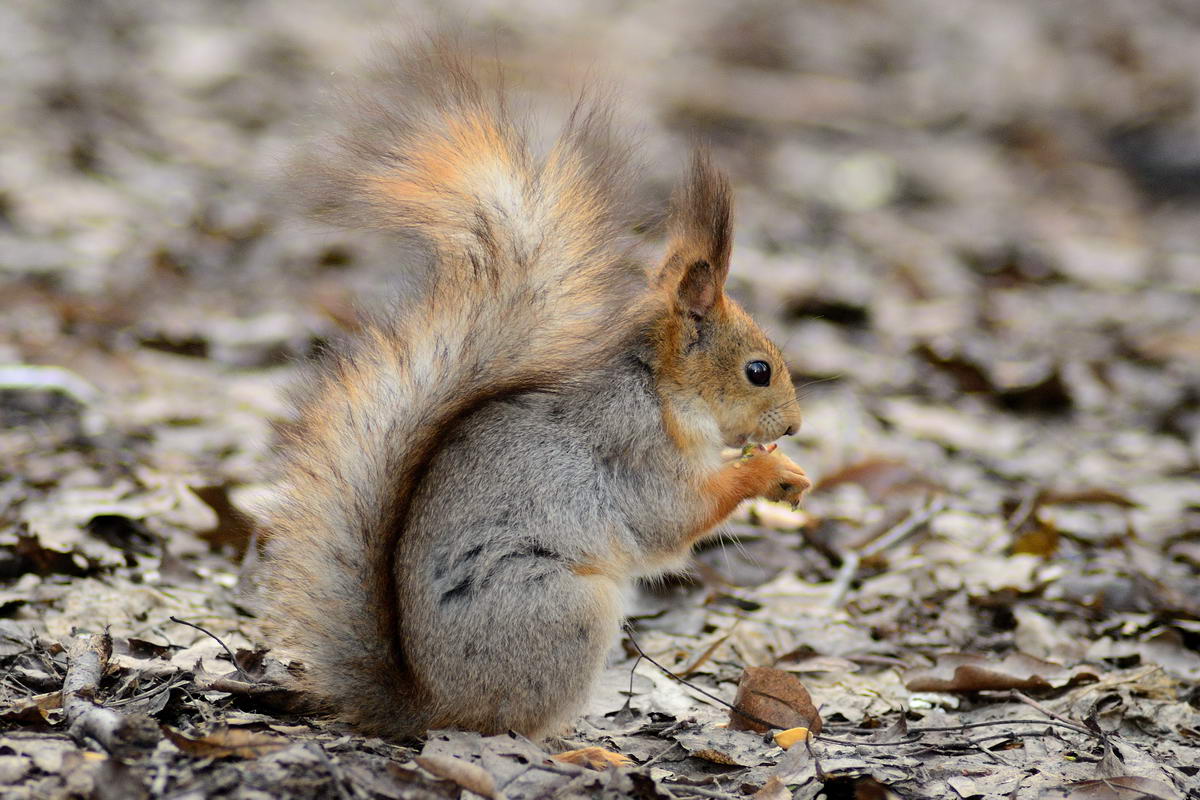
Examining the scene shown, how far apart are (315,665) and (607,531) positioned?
0.64m

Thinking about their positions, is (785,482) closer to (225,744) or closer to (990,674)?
(990,674)

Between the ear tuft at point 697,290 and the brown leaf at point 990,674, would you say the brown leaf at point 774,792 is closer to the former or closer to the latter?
the brown leaf at point 990,674

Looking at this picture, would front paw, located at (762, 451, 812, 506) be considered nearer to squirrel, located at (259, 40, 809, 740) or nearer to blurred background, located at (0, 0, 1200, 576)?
squirrel, located at (259, 40, 809, 740)

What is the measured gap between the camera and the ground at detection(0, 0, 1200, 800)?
2.45 meters

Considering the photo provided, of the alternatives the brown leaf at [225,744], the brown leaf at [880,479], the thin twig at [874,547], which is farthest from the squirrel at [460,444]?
the brown leaf at [880,479]

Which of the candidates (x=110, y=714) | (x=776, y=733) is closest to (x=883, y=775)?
(x=776, y=733)

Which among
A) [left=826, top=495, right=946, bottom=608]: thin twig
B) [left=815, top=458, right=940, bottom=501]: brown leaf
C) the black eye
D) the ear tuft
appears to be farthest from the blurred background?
the black eye

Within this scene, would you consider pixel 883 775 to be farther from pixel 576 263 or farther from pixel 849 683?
pixel 576 263

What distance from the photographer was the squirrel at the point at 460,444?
7.54 ft

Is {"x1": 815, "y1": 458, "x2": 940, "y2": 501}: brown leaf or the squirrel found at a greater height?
the squirrel

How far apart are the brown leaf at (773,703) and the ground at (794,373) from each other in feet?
0.32

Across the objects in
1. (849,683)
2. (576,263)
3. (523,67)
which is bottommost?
(849,683)

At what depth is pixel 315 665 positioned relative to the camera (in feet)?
7.73

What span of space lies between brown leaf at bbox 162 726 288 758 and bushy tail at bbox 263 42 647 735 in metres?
0.33
